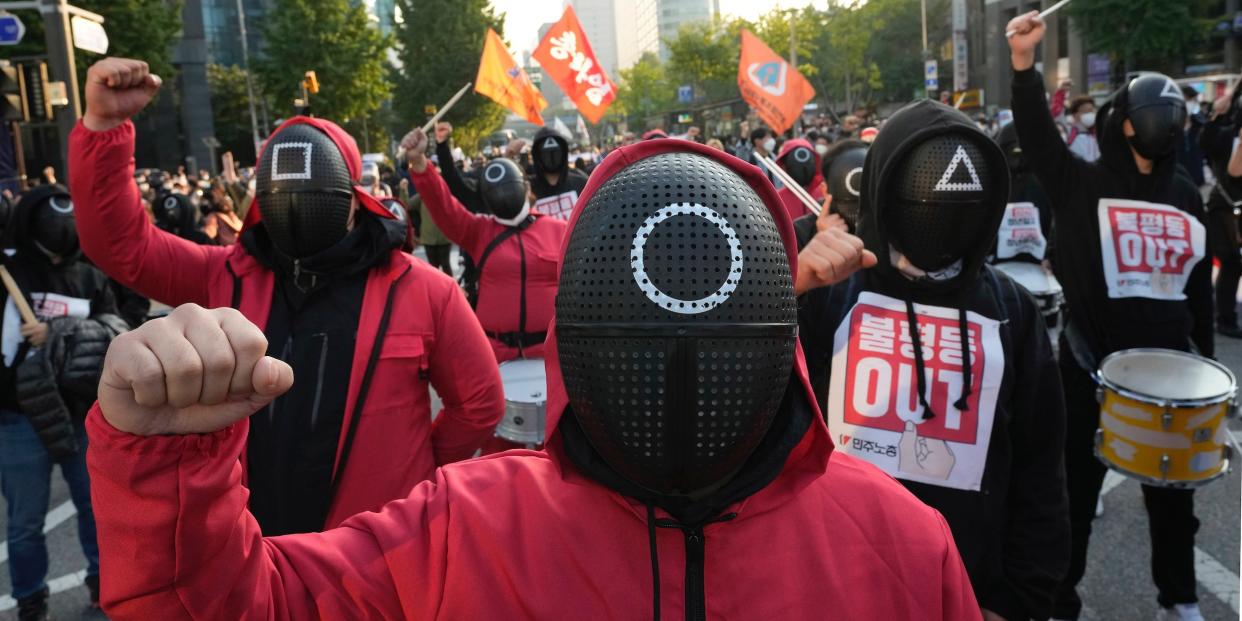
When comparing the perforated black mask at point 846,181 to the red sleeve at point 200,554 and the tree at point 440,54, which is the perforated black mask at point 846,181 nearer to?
the red sleeve at point 200,554

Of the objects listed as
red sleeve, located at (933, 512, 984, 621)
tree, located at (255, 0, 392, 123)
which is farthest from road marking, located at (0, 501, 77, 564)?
tree, located at (255, 0, 392, 123)

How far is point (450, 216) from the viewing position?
570 centimetres

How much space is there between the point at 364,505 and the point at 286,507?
230mm

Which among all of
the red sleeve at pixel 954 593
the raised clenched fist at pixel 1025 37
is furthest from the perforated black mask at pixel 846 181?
the red sleeve at pixel 954 593

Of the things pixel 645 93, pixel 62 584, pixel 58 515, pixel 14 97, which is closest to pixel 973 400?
pixel 62 584

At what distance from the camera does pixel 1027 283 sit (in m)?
7.05

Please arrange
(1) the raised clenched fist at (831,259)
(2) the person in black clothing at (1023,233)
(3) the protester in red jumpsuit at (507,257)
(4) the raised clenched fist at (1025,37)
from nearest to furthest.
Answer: (1) the raised clenched fist at (831,259), (4) the raised clenched fist at (1025,37), (3) the protester in red jumpsuit at (507,257), (2) the person in black clothing at (1023,233)

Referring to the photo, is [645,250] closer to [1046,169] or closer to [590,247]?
[590,247]

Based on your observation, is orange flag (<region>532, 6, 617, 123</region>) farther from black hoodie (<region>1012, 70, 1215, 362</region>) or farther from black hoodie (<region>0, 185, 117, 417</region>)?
black hoodie (<region>1012, 70, 1215, 362</region>)

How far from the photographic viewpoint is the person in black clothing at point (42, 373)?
13.8 ft

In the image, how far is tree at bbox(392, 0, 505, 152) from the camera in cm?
5516

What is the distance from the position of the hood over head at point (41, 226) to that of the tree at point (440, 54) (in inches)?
2014

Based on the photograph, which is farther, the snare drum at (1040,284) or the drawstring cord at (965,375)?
the snare drum at (1040,284)

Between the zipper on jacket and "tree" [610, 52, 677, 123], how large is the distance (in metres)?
90.0
